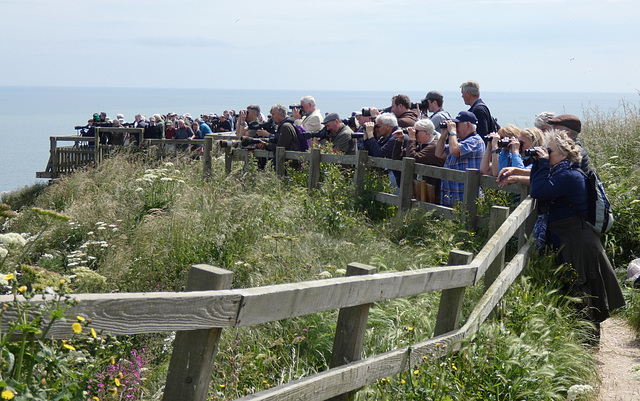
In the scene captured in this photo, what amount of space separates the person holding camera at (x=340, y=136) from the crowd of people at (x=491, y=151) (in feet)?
0.05

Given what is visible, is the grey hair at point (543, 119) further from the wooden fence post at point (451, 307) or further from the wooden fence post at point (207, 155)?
the wooden fence post at point (207, 155)

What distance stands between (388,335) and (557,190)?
2076 millimetres

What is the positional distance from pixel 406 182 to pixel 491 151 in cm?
129

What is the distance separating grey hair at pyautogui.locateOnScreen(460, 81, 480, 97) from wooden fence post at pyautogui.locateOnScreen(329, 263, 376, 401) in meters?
6.63

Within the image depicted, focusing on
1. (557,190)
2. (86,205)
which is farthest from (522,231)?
(86,205)

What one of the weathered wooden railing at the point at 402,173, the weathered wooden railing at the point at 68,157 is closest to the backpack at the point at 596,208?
the weathered wooden railing at the point at 402,173

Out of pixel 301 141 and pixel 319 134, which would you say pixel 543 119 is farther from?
pixel 301 141

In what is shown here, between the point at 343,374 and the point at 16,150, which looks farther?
the point at 16,150

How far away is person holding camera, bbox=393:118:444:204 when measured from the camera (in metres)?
8.55

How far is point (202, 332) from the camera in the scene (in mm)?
2357

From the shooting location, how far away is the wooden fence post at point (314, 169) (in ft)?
33.4

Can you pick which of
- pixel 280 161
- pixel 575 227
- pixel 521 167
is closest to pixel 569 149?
pixel 575 227

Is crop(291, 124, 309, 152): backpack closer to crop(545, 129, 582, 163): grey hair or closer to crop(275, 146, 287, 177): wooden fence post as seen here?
crop(275, 146, 287, 177): wooden fence post

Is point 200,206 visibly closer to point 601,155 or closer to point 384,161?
point 384,161
